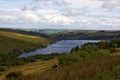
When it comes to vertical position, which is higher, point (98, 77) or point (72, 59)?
point (98, 77)

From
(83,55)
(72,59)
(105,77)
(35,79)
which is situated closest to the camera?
(35,79)

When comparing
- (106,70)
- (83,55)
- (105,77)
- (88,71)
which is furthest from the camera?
(83,55)

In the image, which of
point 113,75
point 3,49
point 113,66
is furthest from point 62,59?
point 3,49

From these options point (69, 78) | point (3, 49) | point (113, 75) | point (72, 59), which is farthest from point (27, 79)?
point (3, 49)

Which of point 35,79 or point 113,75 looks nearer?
point 35,79

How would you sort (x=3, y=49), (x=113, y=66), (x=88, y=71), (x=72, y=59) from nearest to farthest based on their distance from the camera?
1. (x=88, y=71)
2. (x=113, y=66)
3. (x=72, y=59)
4. (x=3, y=49)

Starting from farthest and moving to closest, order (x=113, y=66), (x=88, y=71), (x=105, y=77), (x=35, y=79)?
(x=113, y=66), (x=88, y=71), (x=105, y=77), (x=35, y=79)

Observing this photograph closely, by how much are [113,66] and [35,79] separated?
5783 millimetres

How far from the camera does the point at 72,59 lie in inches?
1674

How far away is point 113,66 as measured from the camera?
1605 centimetres

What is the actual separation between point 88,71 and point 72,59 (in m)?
28.8

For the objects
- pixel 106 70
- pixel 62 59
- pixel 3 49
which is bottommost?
pixel 3 49

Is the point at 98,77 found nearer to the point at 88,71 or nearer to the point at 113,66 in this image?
the point at 88,71

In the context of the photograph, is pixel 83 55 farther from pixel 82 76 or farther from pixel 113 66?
pixel 82 76
